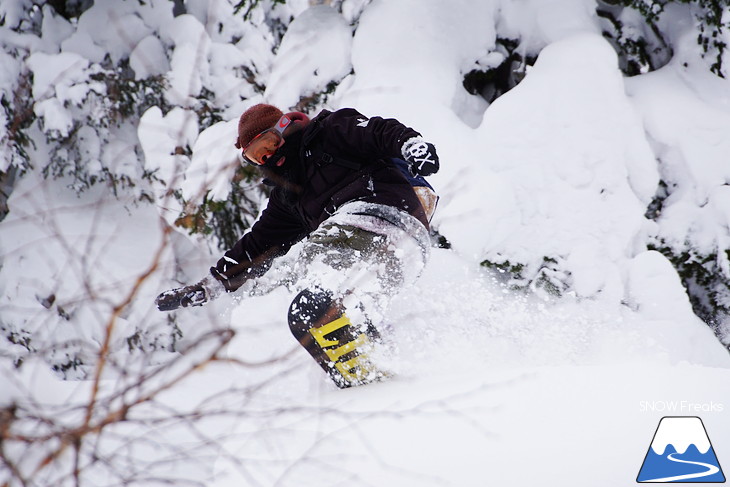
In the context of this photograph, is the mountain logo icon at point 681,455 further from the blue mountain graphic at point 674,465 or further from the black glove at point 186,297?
the black glove at point 186,297

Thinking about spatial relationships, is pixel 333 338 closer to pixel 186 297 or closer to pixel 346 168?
pixel 346 168

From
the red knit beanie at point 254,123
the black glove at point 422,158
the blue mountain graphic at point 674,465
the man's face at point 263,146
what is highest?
the red knit beanie at point 254,123

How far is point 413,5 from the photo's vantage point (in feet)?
14.1

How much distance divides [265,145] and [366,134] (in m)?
0.55

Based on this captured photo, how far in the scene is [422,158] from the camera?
2.29 m

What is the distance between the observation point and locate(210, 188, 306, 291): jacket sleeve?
10.5 feet

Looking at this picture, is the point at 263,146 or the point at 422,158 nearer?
the point at 422,158

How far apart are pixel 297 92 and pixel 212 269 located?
1933 mm

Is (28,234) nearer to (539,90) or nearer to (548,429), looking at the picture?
(539,90)

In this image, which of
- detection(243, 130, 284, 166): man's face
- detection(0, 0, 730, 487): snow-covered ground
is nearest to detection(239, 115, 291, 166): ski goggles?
detection(243, 130, 284, 166): man's face

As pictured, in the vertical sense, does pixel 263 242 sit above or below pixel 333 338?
above

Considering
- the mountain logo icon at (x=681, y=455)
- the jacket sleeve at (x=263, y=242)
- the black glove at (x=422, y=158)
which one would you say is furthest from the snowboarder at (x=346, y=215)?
the mountain logo icon at (x=681, y=455)

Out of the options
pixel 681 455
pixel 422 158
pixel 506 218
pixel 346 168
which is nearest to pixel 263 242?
pixel 346 168

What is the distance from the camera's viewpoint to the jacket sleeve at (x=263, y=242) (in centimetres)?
319
